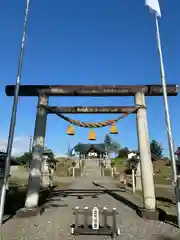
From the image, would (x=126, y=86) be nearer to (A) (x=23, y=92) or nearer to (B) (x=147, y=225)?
(A) (x=23, y=92)

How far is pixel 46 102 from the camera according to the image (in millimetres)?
12008

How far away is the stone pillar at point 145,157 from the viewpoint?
10477 mm

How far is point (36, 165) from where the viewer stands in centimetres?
1105

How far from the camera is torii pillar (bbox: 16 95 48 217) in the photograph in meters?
10.6

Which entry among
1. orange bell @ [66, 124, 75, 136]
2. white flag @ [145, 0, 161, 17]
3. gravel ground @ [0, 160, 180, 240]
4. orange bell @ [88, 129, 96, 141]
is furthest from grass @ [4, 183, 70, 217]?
white flag @ [145, 0, 161, 17]

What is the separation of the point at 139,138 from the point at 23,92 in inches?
254

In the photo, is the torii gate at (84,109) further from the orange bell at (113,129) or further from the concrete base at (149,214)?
the orange bell at (113,129)

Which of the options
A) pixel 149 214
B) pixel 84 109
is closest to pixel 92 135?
pixel 84 109

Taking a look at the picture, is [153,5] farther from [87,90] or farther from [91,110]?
[91,110]

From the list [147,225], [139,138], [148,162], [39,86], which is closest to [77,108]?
[39,86]

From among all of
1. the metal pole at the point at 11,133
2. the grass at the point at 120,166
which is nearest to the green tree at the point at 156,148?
the grass at the point at 120,166

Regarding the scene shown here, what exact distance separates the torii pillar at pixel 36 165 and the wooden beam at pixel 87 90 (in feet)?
1.60

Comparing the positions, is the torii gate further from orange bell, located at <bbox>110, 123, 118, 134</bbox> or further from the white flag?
the white flag

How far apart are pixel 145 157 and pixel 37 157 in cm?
520
